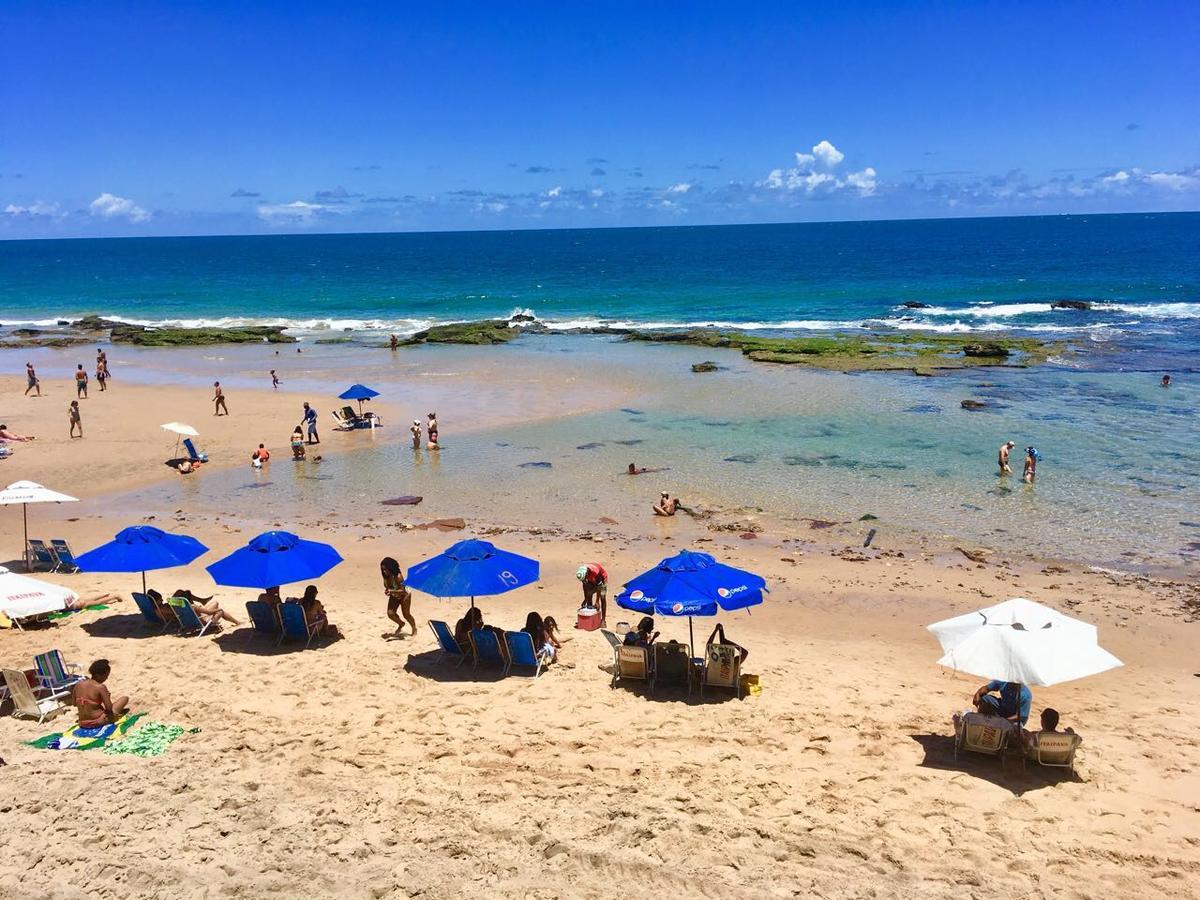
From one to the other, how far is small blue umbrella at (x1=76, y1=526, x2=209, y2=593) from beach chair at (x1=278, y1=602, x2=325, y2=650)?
149cm

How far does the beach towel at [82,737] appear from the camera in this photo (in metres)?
9.35

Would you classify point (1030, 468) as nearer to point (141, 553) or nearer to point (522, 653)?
point (522, 653)

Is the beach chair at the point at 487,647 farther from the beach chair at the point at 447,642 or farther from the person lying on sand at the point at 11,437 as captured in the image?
the person lying on sand at the point at 11,437

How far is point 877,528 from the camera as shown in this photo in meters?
18.7

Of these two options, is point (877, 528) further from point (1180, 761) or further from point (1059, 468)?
point (1180, 761)

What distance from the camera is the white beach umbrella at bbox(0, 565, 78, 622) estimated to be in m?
12.1

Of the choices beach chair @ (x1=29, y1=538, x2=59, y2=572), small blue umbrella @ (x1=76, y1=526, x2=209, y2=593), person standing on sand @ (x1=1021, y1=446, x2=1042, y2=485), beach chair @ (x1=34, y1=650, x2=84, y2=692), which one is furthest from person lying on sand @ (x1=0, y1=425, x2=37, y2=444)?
person standing on sand @ (x1=1021, y1=446, x2=1042, y2=485)

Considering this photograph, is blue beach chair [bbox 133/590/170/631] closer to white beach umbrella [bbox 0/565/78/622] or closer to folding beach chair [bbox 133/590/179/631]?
folding beach chair [bbox 133/590/179/631]

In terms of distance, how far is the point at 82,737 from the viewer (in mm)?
9508

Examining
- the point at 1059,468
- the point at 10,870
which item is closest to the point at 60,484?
the point at 10,870

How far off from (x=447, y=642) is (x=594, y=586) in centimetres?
277

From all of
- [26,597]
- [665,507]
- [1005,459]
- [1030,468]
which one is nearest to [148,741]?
[26,597]

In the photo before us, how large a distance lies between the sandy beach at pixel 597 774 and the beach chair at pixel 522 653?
0.29 metres

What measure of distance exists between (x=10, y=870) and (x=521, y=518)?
12870 millimetres
